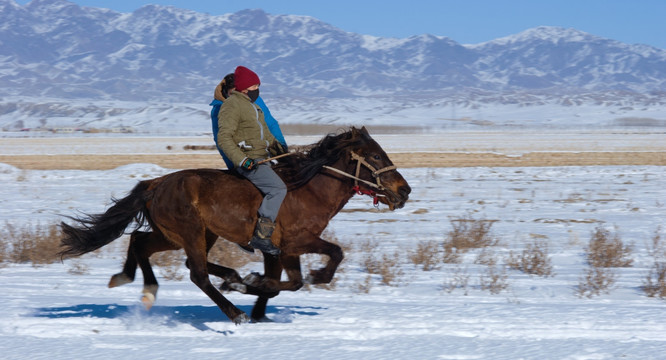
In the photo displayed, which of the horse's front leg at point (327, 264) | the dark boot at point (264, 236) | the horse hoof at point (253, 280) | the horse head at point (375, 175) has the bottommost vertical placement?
the horse hoof at point (253, 280)

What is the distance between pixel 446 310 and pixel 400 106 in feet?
580

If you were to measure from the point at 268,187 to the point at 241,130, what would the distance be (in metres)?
0.53

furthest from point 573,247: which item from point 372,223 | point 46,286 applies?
point 46,286

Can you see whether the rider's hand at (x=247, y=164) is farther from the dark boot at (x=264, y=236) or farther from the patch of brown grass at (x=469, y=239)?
the patch of brown grass at (x=469, y=239)

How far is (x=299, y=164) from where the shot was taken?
6.12m

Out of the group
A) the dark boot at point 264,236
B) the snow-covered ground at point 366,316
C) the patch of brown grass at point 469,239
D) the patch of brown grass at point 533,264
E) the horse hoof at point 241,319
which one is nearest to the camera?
the snow-covered ground at point 366,316

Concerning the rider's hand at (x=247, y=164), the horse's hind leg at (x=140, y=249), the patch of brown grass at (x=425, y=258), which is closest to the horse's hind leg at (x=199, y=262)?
the horse's hind leg at (x=140, y=249)

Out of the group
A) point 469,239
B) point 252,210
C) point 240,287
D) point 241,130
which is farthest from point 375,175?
point 469,239

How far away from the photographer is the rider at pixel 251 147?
5742 millimetres

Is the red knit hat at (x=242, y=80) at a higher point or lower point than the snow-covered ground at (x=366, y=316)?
higher

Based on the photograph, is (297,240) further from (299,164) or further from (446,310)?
(446,310)

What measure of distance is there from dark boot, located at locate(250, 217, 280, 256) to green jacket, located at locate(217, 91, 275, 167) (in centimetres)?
50

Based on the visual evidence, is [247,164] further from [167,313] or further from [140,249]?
[167,313]

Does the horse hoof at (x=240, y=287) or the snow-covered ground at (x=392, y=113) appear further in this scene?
the snow-covered ground at (x=392, y=113)
